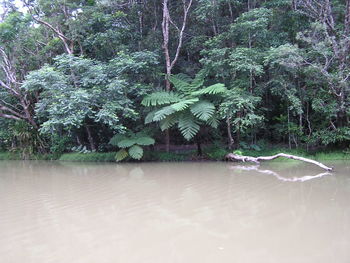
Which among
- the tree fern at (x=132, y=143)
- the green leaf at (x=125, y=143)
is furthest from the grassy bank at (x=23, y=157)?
the green leaf at (x=125, y=143)

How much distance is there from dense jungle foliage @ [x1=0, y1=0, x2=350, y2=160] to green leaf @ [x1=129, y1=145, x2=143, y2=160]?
1.2 inches

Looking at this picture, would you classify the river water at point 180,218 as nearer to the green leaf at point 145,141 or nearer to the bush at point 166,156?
the green leaf at point 145,141

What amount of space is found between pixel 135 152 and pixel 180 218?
18.1 ft

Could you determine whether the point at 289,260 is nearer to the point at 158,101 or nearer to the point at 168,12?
the point at 158,101

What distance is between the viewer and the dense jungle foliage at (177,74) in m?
9.12

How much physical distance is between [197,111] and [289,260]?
20.1 feet

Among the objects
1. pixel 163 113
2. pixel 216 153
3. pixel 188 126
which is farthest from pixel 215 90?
pixel 216 153

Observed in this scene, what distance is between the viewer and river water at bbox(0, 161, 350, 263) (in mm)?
3262

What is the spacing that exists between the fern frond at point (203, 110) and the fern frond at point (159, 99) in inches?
29.2

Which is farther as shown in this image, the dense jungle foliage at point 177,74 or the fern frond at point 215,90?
the dense jungle foliage at point 177,74

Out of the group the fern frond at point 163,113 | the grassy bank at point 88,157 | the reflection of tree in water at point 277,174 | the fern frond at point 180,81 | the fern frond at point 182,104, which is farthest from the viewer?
the grassy bank at point 88,157

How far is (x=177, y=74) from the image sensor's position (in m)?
10.4

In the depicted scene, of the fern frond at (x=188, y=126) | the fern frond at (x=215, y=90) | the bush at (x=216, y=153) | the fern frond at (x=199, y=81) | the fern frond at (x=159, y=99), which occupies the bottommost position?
the bush at (x=216, y=153)

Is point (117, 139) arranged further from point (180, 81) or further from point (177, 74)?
point (177, 74)
